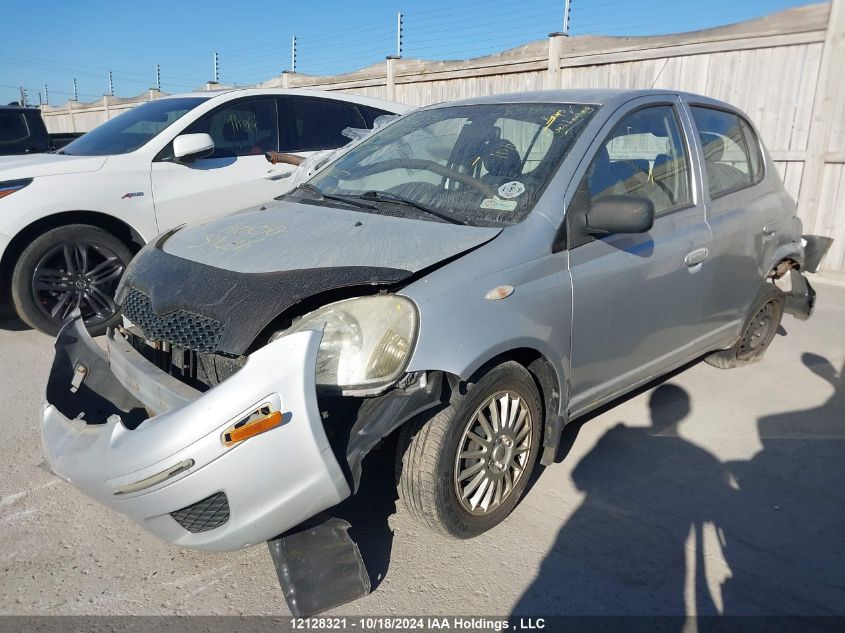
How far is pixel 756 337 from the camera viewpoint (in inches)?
191

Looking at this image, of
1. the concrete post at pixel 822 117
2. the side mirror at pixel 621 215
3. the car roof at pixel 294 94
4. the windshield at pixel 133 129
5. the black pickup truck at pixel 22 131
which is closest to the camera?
the side mirror at pixel 621 215

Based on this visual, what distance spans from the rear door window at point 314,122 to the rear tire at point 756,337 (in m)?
3.83

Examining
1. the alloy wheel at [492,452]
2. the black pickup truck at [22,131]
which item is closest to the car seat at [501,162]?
the alloy wheel at [492,452]

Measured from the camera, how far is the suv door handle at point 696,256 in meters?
3.52

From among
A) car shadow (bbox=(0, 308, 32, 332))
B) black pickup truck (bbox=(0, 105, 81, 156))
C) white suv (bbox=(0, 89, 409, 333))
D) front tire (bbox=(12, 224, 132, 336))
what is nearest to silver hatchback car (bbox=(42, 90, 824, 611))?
white suv (bbox=(0, 89, 409, 333))

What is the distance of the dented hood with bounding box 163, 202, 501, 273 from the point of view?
2.50 metres

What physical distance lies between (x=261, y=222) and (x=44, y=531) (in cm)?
162

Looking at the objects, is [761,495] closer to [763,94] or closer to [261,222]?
[261,222]

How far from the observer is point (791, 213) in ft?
15.0

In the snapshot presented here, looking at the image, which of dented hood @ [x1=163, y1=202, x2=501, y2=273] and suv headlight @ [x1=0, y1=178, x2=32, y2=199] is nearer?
dented hood @ [x1=163, y1=202, x2=501, y2=273]

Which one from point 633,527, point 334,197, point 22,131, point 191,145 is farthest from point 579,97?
point 22,131

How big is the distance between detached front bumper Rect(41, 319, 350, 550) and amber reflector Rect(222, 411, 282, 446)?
0.02m

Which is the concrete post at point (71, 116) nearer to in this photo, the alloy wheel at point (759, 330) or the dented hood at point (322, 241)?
the dented hood at point (322, 241)

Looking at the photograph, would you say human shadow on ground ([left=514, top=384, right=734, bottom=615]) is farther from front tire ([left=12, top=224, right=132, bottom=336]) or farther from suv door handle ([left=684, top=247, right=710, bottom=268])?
front tire ([left=12, top=224, right=132, bottom=336])
